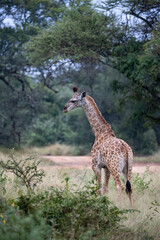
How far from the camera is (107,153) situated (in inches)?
271

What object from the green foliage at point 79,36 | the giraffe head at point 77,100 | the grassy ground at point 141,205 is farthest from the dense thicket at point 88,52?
the grassy ground at point 141,205

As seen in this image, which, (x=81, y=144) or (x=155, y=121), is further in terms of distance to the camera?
(x=81, y=144)

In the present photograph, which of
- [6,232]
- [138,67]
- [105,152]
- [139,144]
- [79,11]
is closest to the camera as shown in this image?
[6,232]

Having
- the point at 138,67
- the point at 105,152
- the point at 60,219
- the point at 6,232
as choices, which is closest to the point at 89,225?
the point at 60,219

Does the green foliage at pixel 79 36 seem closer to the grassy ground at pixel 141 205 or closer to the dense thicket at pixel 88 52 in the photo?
the dense thicket at pixel 88 52

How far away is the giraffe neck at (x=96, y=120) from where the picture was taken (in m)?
7.57

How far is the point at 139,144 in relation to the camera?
2636 centimetres

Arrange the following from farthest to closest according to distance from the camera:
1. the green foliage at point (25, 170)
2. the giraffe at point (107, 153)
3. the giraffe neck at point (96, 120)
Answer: the giraffe neck at point (96, 120)
the giraffe at point (107, 153)
the green foliage at point (25, 170)

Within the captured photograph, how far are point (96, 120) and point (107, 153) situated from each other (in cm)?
103

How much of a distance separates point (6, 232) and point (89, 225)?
1.46 metres

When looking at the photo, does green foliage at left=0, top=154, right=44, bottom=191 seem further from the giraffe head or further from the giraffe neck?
the giraffe head

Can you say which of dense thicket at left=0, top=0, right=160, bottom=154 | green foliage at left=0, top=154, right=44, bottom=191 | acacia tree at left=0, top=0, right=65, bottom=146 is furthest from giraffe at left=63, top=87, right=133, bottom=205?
acacia tree at left=0, top=0, right=65, bottom=146

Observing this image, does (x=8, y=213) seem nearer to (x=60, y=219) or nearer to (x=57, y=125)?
(x=60, y=219)

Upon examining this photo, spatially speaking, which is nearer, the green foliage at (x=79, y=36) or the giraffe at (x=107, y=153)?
the giraffe at (x=107, y=153)
